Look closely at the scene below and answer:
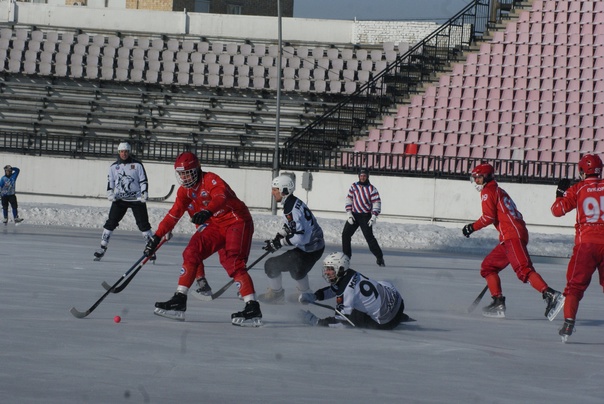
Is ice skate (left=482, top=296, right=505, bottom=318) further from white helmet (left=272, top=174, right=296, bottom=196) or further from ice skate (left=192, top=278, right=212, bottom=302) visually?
ice skate (left=192, top=278, right=212, bottom=302)

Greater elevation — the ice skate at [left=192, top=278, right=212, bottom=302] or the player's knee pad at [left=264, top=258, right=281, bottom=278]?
the player's knee pad at [left=264, top=258, right=281, bottom=278]

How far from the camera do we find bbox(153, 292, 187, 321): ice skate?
9.16 m

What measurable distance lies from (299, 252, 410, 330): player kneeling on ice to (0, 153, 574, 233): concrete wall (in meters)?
16.3

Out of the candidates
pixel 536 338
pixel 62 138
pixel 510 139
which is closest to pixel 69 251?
pixel 536 338

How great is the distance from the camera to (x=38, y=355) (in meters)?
7.00

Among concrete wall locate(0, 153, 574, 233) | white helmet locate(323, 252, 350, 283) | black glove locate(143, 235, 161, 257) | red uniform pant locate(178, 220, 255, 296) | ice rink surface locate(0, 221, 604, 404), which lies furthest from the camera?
concrete wall locate(0, 153, 574, 233)

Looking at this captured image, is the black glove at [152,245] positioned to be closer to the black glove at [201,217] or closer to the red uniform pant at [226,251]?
the red uniform pant at [226,251]

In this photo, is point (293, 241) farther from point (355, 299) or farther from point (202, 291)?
point (355, 299)

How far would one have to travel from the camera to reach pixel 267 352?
7.74 metres

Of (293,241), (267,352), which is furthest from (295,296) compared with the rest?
(267,352)

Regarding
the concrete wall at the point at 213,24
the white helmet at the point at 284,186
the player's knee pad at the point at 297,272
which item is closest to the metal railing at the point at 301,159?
the concrete wall at the point at 213,24

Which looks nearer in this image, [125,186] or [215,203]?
[215,203]

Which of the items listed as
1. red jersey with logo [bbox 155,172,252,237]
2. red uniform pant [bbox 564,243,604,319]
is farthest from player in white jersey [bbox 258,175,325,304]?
red uniform pant [bbox 564,243,604,319]

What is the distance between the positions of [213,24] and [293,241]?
27.1 metres
